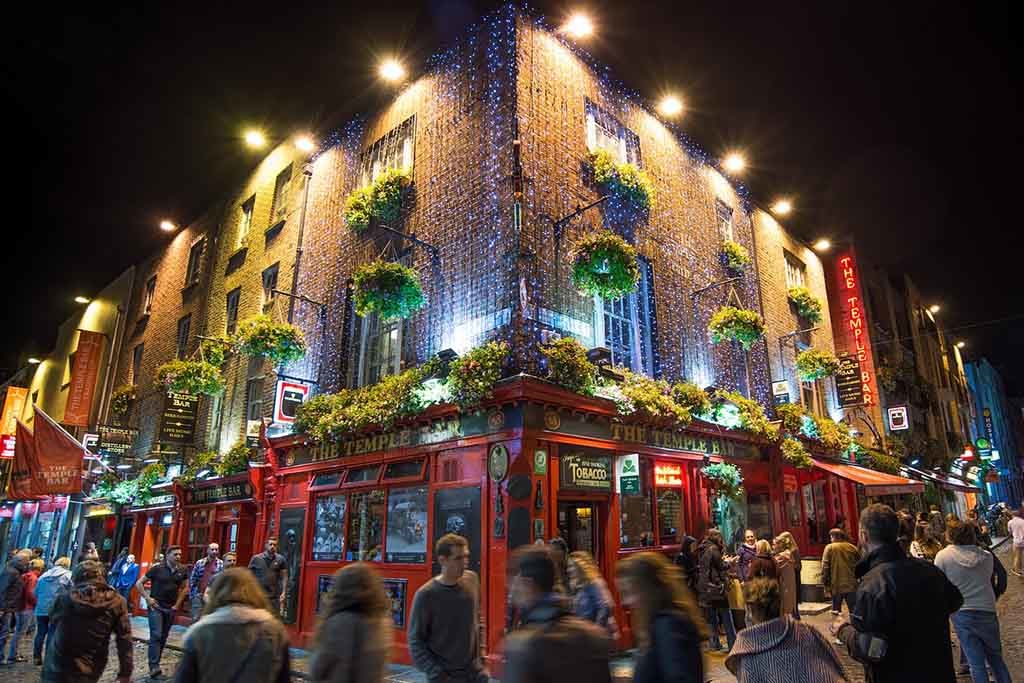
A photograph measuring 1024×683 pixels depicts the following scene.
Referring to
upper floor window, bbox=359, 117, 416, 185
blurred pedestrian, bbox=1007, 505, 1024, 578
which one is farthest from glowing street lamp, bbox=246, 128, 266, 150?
blurred pedestrian, bbox=1007, 505, 1024, 578

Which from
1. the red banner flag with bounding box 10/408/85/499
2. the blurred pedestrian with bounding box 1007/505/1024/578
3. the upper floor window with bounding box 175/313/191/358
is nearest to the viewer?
the blurred pedestrian with bounding box 1007/505/1024/578

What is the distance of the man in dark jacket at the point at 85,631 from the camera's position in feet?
18.2

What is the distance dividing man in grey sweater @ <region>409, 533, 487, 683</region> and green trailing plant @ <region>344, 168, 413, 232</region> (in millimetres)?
10808

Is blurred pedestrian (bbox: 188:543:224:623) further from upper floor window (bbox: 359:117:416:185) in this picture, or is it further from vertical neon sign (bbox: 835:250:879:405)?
vertical neon sign (bbox: 835:250:879:405)

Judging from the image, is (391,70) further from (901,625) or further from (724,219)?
(901,625)

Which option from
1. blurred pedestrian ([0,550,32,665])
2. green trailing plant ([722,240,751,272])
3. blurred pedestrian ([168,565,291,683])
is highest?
green trailing plant ([722,240,751,272])

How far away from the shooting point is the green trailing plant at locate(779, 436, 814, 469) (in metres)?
16.1

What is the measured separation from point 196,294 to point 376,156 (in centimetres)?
980

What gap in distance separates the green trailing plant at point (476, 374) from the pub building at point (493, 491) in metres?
0.24

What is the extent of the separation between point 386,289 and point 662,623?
32.1ft

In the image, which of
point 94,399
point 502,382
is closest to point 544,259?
point 502,382

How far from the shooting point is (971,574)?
6.30 m

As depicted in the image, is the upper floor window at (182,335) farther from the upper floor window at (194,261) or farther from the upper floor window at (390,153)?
the upper floor window at (390,153)

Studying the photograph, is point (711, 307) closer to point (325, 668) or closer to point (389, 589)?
point (389, 589)
